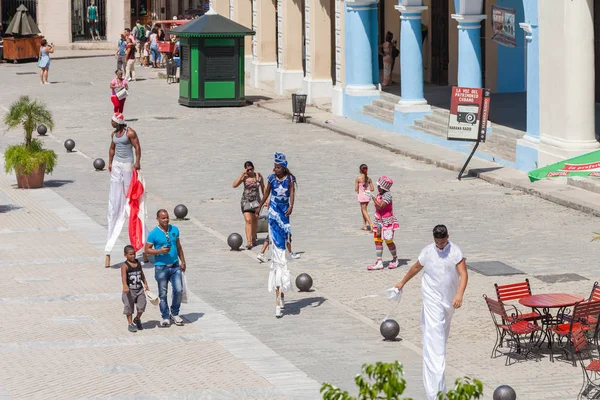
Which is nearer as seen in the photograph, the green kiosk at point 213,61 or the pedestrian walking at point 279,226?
the pedestrian walking at point 279,226

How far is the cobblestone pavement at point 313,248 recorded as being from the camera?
14266 millimetres

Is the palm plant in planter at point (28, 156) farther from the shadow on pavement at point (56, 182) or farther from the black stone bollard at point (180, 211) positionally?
the black stone bollard at point (180, 211)

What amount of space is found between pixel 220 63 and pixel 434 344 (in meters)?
27.4

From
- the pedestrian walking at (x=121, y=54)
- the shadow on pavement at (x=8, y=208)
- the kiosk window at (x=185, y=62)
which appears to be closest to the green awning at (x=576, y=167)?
the shadow on pavement at (x=8, y=208)

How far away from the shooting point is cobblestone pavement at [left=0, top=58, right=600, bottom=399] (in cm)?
1427

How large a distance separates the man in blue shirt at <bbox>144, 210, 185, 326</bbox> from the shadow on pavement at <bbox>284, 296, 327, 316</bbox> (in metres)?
1.46

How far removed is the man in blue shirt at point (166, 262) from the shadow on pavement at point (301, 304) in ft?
4.79

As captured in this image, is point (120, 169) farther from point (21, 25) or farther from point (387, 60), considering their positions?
point (21, 25)

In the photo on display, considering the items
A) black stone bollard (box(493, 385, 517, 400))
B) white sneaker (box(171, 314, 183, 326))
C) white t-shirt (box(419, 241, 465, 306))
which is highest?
white t-shirt (box(419, 241, 465, 306))

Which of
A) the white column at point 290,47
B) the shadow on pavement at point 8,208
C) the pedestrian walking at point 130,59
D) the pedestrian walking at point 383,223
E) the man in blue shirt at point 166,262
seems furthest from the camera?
the pedestrian walking at point 130,59

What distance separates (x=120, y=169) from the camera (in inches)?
747

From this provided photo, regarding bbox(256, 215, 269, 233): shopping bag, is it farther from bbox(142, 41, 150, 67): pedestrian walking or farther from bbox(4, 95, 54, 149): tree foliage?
bbox(142, 41, 150, 67): pedestrian walking

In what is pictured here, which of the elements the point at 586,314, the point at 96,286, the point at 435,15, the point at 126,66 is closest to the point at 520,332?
the point at 586,314

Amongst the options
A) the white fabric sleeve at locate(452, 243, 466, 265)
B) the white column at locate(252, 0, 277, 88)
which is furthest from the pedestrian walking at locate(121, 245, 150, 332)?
the white column at locate(252, 0, 277, 88)
